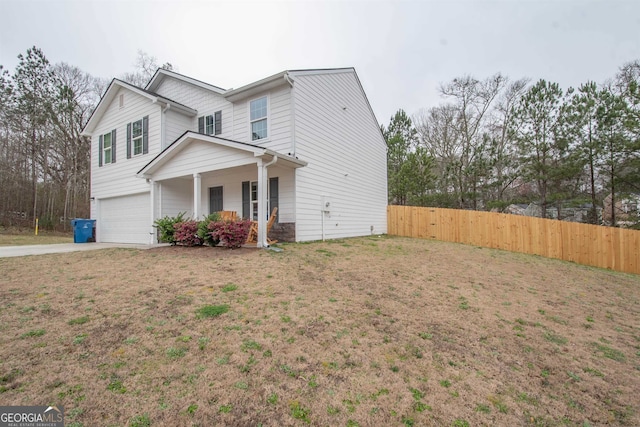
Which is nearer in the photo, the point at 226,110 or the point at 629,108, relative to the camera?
the point at 226,110

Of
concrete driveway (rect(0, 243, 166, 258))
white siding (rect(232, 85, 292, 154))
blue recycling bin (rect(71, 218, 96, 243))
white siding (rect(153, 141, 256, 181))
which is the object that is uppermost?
white siding (rect(232, 85, 292, 154))

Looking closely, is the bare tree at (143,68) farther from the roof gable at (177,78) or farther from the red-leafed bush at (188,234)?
the red-leafed bush at (188,234)

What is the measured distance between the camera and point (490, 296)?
493cm

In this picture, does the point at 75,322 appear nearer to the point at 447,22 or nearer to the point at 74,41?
the point at 447,22

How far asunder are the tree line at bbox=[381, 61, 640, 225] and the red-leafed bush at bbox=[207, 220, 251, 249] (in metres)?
12.9

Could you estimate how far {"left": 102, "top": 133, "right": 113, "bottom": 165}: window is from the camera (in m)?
12.8

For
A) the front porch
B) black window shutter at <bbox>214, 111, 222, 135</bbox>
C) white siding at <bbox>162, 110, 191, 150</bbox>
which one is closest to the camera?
the front porch

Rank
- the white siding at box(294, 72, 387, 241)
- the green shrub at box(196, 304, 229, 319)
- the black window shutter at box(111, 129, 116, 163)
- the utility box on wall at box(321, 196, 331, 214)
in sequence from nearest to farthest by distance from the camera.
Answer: the green shrub at box(196, 304, 229, 319), the white siding at box(294, 72, 387, 241), the utility box on wall at box(321, 196, 331, 214), the black window shutter at box(111, 129, 116, 163)

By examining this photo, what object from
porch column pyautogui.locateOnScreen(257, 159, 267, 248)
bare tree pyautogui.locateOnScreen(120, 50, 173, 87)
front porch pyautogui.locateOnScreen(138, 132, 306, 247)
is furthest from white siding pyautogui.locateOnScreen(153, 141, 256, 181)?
bare tree pyautogui.locateOnScreen(120, 50, 173, 87)

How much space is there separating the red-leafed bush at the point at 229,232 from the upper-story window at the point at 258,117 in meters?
3.59

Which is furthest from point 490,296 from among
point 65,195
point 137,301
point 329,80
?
point 65,195

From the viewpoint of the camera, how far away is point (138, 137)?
11539 mm

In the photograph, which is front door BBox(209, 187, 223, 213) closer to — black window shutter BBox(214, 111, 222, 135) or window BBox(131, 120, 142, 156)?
black window shutter BBox(214, 111, 222, 135)

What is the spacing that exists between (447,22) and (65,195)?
26.5 metres
